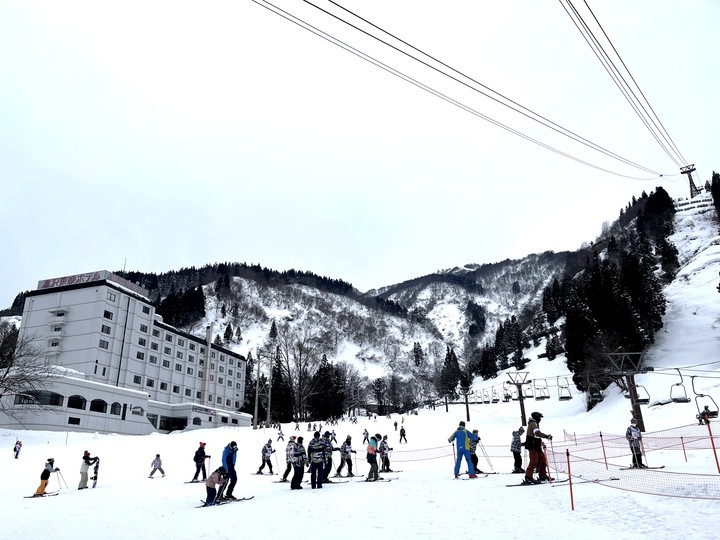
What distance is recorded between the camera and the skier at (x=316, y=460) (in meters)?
15.3

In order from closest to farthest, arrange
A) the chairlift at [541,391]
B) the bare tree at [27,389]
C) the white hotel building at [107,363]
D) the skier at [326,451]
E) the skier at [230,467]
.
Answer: the skier at [230,467], the skier at [326,451], the bare tree at [27,389], the white hotel building at [107,363], the chairlift at [541,391]

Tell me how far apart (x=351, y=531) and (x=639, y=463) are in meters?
11.0

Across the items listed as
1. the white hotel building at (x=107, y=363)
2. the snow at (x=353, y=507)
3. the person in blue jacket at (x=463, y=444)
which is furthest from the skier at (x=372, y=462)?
the white hotel building at (x=107, y=363)

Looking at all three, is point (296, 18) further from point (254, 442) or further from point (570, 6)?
point (254, 442)

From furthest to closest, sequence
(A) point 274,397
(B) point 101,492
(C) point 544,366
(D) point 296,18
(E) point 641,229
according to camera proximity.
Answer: (E) point 641,229 < (A) point 274,397 < (C) point 544,366 < (B) point 101,492 < (D) point 296,18

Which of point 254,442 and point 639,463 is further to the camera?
point 254,442

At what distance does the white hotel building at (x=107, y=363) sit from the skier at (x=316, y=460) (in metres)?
42.8

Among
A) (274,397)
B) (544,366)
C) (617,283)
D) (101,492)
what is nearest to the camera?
(101,492)

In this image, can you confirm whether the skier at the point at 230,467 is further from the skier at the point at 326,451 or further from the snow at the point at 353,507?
the skier at the point at 326,451

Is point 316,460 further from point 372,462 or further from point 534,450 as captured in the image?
point 534,450

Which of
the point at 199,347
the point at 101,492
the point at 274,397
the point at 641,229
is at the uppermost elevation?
the point at 641,229

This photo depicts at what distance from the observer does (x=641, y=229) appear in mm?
121625

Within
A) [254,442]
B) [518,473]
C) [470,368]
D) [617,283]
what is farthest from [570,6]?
[470,368]

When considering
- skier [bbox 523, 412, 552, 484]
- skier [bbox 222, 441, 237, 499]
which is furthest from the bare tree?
skier [bbox 523, 412, 552, 484]
